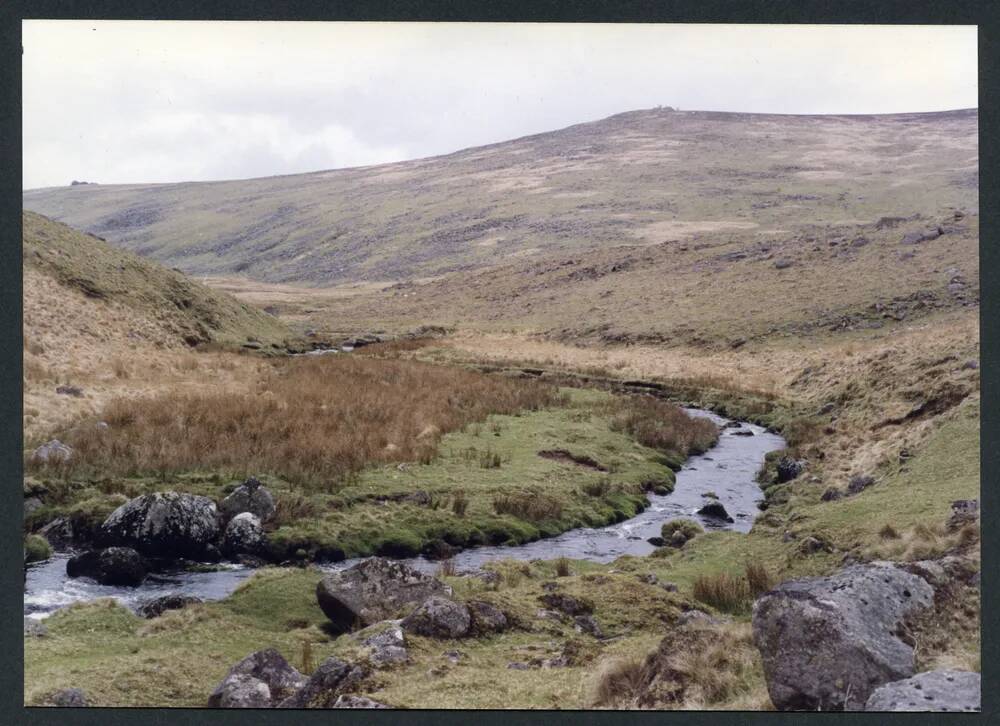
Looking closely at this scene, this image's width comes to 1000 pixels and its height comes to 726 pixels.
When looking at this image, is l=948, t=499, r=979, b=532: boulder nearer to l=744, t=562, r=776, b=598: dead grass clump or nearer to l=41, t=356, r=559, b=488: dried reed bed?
l=744, t=562, r=776, b=598: dead grass clump

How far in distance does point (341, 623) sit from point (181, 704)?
274 cm

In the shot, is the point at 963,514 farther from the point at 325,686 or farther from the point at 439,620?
the point at 325,686

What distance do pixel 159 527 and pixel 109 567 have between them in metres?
1.27

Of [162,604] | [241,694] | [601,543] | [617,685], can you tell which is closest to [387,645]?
[241,694]

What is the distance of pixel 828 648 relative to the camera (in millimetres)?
9219

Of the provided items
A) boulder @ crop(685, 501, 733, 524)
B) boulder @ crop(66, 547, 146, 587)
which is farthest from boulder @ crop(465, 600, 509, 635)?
boulder @ crop(685, 501, 733, 524)

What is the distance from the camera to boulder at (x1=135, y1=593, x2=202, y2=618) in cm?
1313

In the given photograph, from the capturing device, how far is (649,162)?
6511 inches

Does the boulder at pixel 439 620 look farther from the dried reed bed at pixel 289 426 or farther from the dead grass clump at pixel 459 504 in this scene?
the dried reed bed at pixel 289 426

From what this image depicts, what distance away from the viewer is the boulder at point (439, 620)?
1134 centimetres

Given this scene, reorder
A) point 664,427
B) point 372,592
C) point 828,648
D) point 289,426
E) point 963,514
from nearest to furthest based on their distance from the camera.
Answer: point 828,648
point 372,592
point 963,514
point 289,426
point 664,427

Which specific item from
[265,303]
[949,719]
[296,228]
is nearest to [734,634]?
[949,719]

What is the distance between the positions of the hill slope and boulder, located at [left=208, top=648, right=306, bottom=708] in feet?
303

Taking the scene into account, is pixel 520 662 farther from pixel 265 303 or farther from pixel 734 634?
pixel 265 303
